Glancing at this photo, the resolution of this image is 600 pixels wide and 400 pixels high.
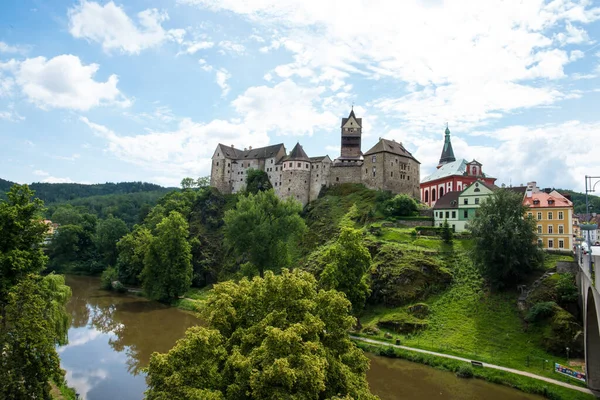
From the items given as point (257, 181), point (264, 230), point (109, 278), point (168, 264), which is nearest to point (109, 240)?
point (109, 278)

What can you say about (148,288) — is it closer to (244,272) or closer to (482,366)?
(244,272)

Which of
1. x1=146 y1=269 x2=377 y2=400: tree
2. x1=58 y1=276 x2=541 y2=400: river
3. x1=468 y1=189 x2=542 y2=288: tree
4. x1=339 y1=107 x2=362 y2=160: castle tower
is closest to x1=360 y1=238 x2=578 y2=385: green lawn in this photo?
x1=468 y1=189 x2=542 y2=288: tree

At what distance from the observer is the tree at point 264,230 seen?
42.9 metres

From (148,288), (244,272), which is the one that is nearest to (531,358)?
(244,272)

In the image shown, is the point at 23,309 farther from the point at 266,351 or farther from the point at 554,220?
the point at 554,220

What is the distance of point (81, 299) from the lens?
4862 centimetres

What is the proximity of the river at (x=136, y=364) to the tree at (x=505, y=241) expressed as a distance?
1174cm

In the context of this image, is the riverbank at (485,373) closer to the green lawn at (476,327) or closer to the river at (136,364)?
the river at (136,364)

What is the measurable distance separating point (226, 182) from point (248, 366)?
66.0 meters

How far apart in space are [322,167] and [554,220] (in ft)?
120

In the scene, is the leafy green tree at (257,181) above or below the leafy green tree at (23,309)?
above

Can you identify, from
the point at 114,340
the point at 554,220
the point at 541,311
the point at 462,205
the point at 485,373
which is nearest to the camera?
the point at 485,373

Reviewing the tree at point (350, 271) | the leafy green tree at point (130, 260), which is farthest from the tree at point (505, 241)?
the leafy green tree at point (130, 260)

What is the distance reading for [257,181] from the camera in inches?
2830
